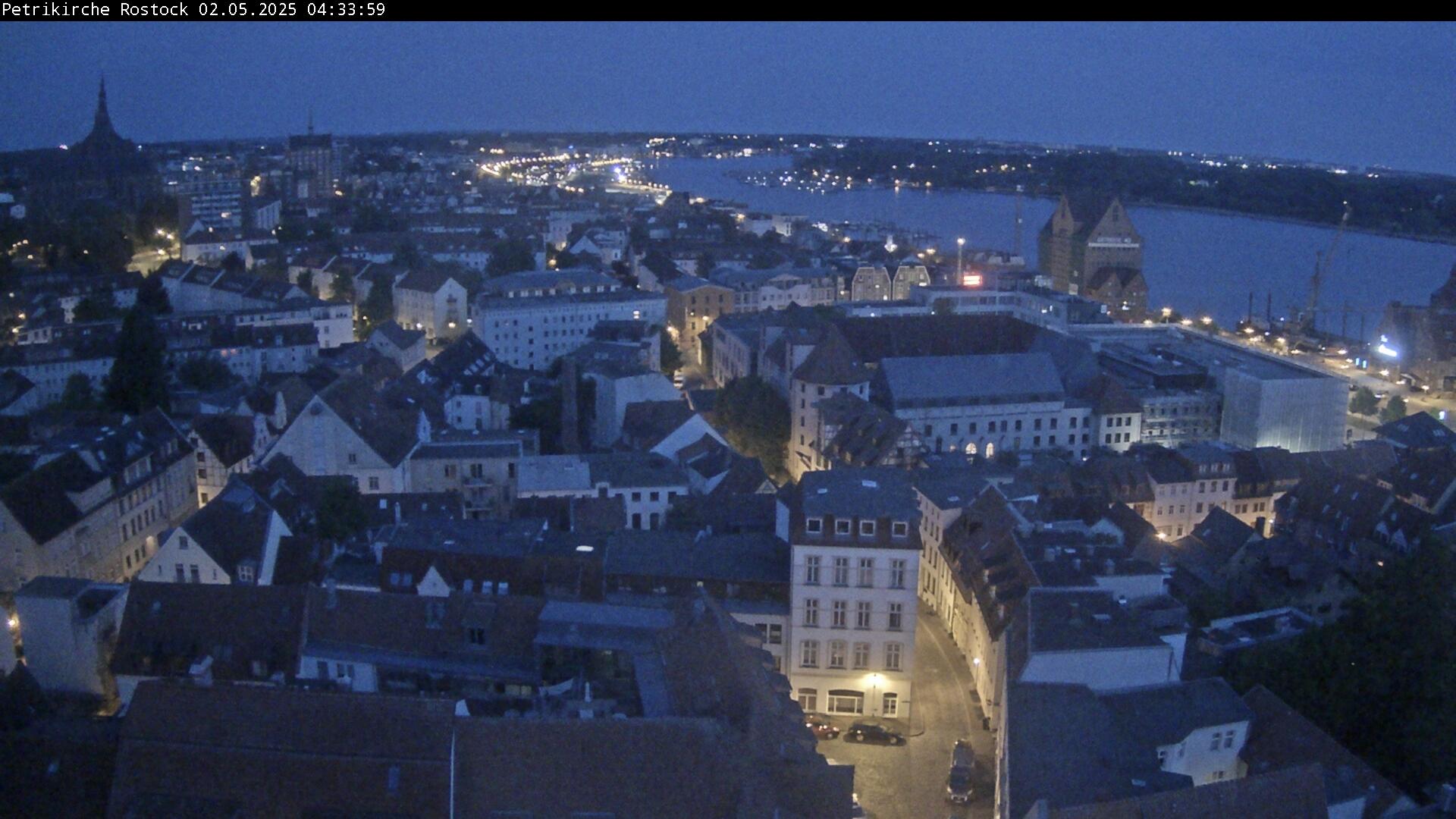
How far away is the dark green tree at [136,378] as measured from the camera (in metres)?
12.1

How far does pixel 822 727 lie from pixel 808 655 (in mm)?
390

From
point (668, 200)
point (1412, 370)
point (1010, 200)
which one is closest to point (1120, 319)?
point (1412, 370)

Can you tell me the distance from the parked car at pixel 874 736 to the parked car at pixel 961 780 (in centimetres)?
42

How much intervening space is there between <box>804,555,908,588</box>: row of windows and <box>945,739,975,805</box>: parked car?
967 mm

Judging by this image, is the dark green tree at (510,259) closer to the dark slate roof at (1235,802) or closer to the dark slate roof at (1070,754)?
the dark slate roof at (1070,754)

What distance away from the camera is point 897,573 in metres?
6.61

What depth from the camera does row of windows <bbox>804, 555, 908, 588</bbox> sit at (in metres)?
6.60

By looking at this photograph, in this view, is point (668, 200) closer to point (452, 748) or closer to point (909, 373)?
point (909, 373)

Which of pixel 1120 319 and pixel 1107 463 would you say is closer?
pixel 1107 463

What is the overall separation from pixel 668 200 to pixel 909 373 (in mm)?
28350

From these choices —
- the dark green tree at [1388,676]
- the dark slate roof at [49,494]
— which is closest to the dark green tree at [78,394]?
the dark slate roof at [49,494]

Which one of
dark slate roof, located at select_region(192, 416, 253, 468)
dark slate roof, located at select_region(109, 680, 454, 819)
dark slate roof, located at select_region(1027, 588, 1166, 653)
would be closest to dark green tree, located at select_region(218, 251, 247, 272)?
dark slate roof, located at select_region(192, 416, 253, 468)

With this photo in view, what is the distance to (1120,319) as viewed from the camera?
2209 centimetres

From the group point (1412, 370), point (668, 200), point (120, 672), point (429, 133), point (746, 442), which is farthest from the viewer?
point (429, 133)
